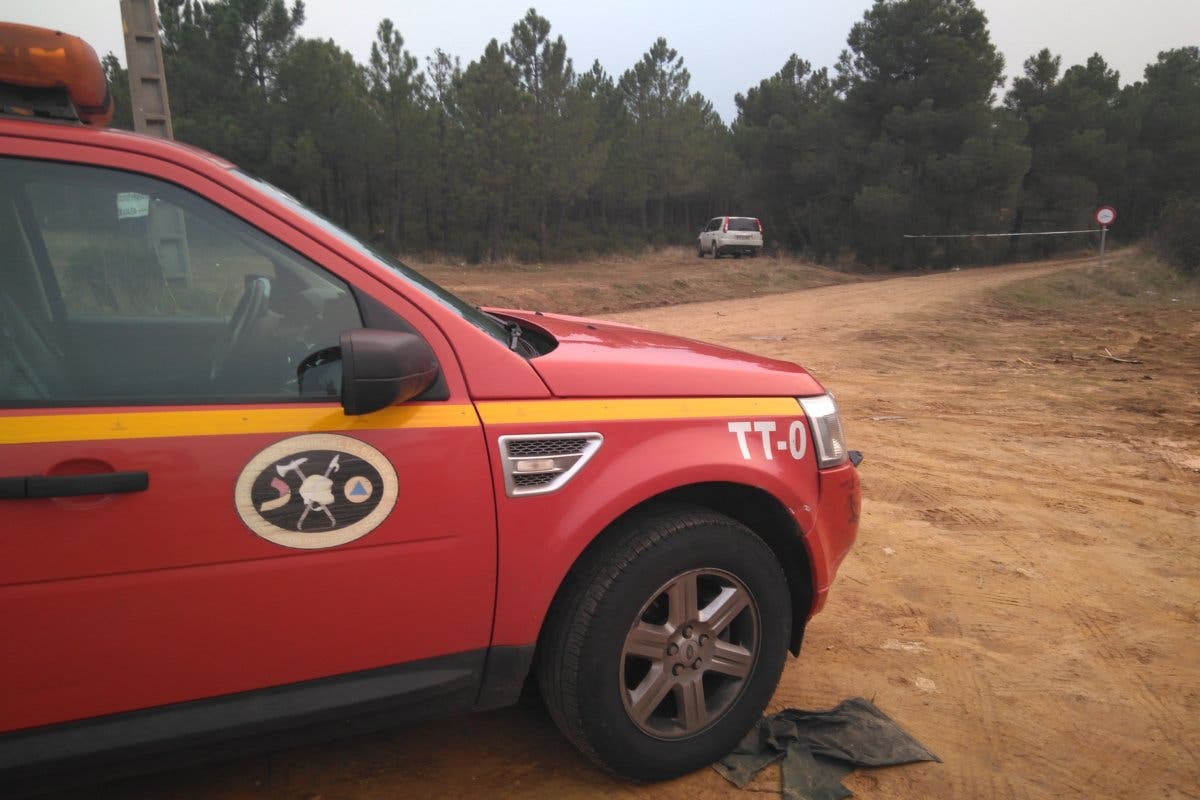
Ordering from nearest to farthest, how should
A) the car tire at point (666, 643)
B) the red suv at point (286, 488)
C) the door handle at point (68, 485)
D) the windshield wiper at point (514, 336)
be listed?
the door handle at point (68, 485) < the red suv at point (286, 488) < the car tire at point (666, 643) < the windshield wiper at point (514, 336)

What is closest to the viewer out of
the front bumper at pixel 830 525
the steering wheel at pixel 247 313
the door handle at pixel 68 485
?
the door handle at pixel 68 485

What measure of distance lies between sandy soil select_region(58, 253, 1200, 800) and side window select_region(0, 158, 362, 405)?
1347 millimetres

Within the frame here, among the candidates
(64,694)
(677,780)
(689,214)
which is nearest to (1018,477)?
(677,780)

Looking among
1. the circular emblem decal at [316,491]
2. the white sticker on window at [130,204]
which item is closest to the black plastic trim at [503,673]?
the circular emblem decal at [316,491]

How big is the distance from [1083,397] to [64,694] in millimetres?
9221

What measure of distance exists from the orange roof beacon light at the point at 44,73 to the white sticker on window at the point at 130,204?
0.73 ft

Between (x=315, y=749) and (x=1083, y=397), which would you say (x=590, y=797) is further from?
(x=1083, y=397)

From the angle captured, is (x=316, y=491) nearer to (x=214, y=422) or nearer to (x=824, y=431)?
(x=214, y=422)

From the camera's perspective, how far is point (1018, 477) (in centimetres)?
573

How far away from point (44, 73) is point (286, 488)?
42.7 inches

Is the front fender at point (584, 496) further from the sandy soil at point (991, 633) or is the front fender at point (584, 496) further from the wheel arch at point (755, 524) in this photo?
the sandy soil at point (991, 633)

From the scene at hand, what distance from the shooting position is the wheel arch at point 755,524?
234 centimetres

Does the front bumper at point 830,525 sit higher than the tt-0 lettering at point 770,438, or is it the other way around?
the tt-0 lettering at point 770,438

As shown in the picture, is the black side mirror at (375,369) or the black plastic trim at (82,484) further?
the black side mirror at (375,369)
